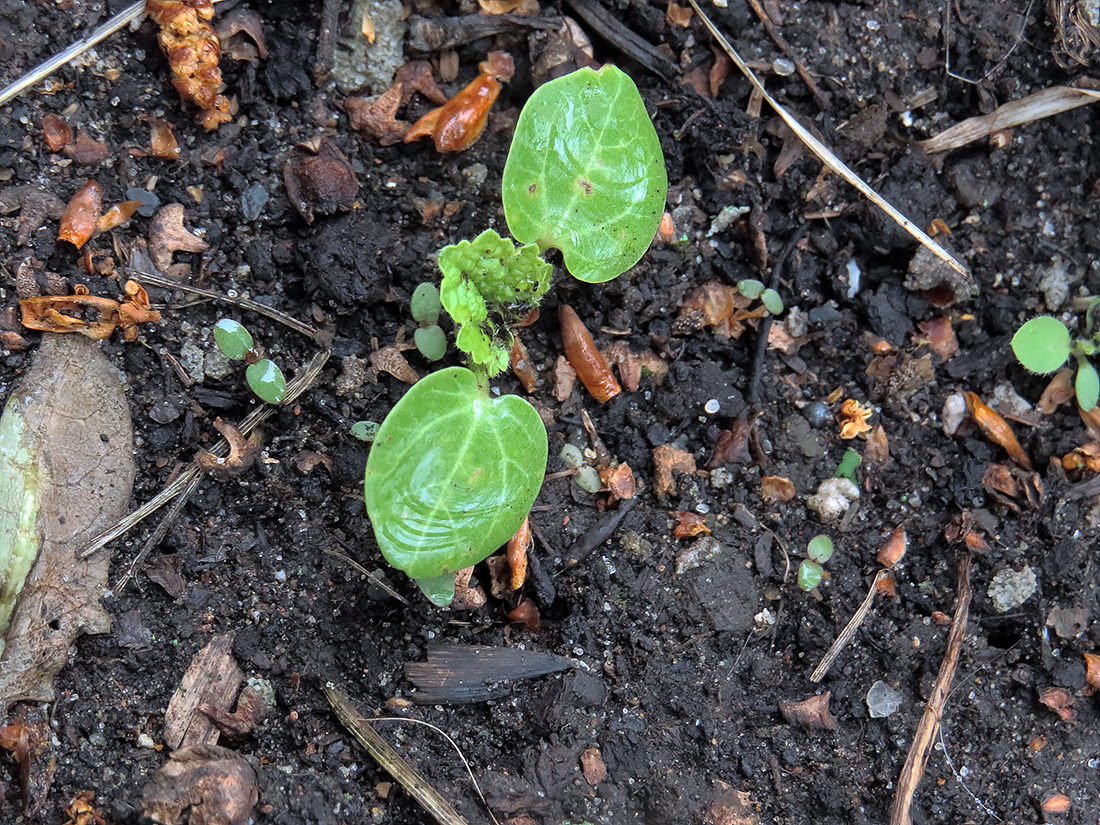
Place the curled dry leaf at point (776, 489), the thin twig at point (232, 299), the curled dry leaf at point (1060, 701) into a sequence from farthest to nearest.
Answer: the curled dry leaf at point (776, 489)
the curled dry leaf at point (1060, 701)
the thin twig at point (232, 299)

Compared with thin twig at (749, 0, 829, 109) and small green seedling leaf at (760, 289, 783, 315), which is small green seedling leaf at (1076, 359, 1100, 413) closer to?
small green seedling leaf at (760, 289, 783, 315)

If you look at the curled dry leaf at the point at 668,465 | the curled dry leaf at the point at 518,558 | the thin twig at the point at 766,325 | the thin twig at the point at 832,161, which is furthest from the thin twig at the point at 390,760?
the thin twig at the point at 832,161

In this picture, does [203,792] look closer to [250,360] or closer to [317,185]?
[250,360]

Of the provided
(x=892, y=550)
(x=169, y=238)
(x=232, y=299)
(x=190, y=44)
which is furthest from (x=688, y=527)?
(x=190, y=44)

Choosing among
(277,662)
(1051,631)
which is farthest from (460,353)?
(1051,631)

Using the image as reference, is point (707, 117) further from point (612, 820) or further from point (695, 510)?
point (612, 820)

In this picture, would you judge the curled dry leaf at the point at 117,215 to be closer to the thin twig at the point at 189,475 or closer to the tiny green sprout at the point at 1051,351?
the thin twig at the point at 189,475
